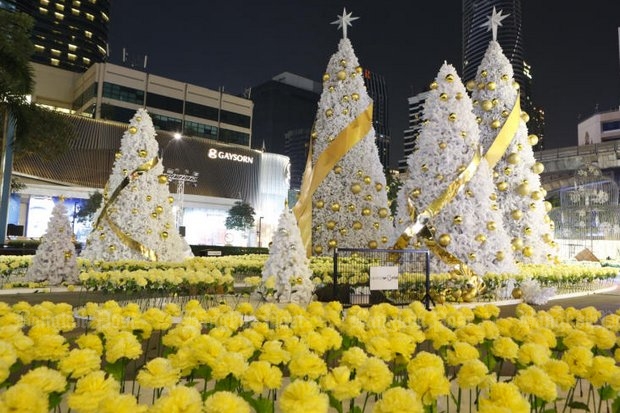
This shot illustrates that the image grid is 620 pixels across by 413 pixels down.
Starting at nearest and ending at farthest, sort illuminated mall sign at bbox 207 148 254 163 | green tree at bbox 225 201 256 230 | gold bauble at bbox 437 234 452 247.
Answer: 1. gold bauble at bbox 437 234 452 247
2. green tree at bbox 225 201 256 230
3. illuminated mall sign at bbox 207 148 254 163

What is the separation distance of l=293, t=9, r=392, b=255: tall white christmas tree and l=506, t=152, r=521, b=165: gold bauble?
13.7ft

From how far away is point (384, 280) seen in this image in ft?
27.7

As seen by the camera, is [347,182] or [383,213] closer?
[383,213]

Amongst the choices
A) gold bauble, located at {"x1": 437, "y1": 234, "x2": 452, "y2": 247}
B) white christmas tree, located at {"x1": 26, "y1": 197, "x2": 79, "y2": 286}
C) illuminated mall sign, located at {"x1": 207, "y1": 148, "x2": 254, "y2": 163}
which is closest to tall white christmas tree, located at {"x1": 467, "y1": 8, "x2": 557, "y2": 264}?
gold bauble, located at {"x1": 437, "y1": 234, "x2": 452, "y2": 247}

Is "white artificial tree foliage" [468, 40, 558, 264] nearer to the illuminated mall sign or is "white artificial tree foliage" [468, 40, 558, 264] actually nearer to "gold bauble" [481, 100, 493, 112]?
"gold bauble" [481, 100, 493, 112]

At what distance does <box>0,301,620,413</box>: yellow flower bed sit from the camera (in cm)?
194

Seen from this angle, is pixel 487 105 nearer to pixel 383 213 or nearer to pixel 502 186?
pixel 502 186

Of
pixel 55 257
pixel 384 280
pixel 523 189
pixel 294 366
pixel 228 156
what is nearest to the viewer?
pixel 294 366

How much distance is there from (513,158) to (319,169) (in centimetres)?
639

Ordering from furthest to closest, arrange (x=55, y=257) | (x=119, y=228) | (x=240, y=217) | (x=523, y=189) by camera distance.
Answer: (x=240, y=217) < (x=523, y=189) < (x=119, y=228) < (x=55, y=257)

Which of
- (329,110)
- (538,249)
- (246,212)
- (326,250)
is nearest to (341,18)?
(329,110)

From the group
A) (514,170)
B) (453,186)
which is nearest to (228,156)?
(514,170)

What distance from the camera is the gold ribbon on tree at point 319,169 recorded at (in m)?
15.7

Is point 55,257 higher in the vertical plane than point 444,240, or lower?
lower
